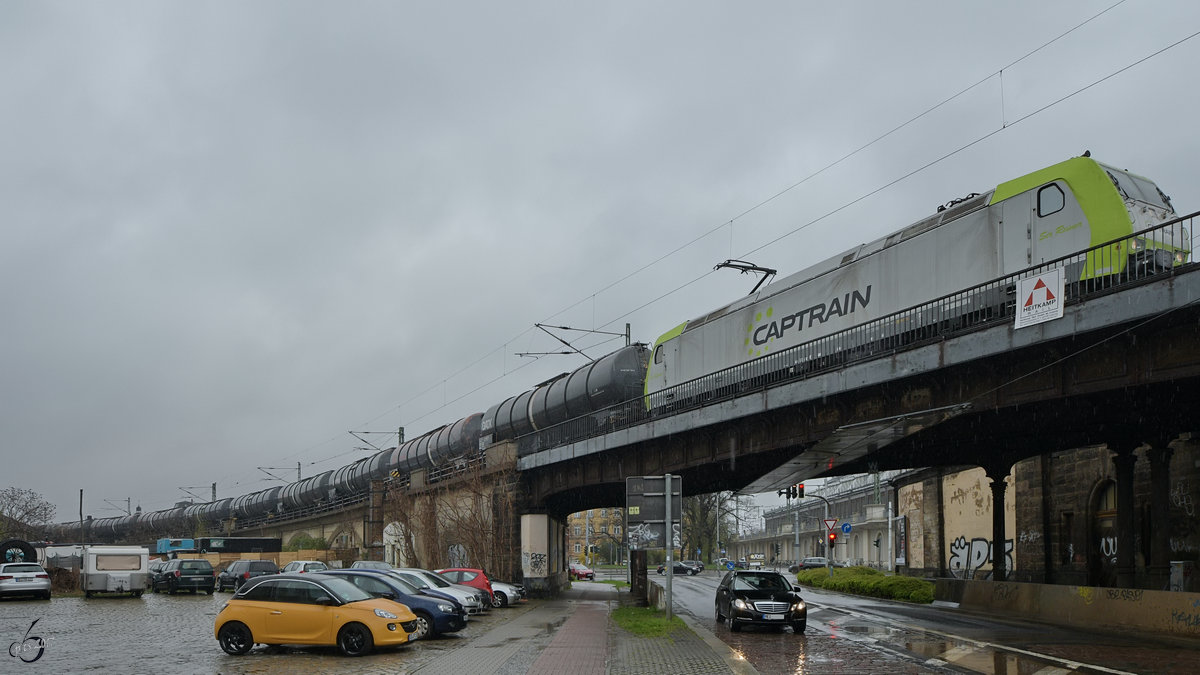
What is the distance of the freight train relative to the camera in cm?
1878

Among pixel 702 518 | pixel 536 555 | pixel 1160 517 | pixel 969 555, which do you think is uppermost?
pixel 1160 517

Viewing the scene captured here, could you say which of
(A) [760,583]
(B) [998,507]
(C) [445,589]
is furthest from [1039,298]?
(B) [998,507]

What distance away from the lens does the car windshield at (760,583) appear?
23.3 metres

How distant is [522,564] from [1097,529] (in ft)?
71.9

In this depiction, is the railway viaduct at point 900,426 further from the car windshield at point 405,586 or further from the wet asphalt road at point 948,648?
the car windshield at point 405,586

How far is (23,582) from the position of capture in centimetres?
3259

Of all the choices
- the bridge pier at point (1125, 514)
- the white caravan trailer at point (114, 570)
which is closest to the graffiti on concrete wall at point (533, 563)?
the white caravan trailer at point (114, 570)

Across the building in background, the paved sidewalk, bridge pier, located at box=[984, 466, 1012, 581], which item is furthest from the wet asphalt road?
the building in background

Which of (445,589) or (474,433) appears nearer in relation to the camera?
(445,589)

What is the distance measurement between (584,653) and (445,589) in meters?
9.66

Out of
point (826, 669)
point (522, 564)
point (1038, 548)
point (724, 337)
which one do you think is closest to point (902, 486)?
point (1038, 548)

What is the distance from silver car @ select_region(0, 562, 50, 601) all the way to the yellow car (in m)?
19.7

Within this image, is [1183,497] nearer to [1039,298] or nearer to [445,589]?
[1039,298]
